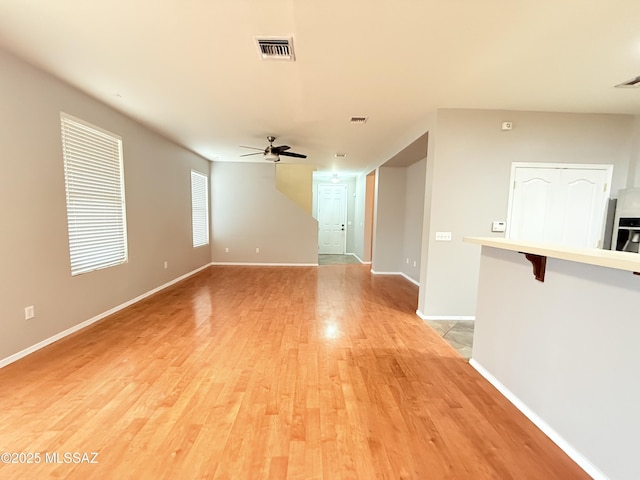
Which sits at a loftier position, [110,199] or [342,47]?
[342,47]

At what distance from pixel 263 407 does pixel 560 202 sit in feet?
13.6

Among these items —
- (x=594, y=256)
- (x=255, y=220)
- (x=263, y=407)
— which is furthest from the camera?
(x=255, y=220)

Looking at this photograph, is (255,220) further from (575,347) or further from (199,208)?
(575,347)

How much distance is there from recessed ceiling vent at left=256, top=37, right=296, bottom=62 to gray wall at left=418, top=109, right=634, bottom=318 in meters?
2.01

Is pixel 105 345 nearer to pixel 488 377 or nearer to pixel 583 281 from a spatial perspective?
pixel 488 377

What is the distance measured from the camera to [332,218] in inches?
371

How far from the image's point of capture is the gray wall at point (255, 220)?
6852mm

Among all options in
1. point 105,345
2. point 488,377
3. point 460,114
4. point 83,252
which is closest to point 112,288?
point 83,252

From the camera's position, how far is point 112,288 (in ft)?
11.5

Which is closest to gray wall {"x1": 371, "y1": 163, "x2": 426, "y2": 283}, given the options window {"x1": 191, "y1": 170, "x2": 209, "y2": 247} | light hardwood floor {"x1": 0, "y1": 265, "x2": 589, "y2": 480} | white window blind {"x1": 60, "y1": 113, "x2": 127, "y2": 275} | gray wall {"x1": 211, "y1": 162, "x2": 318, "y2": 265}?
gray wall {"x1": 211, "y1": 162, "x2": 318, "y2": 265}

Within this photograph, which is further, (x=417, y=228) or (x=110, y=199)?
(x=417, y=228)

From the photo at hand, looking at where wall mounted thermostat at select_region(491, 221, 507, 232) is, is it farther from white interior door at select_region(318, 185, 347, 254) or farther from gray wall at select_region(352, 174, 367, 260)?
white interior door at select_region(318, 185, 347, 254)

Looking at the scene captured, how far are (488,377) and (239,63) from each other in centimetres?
346

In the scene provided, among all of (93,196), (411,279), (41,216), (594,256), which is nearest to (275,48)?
(594,256)
